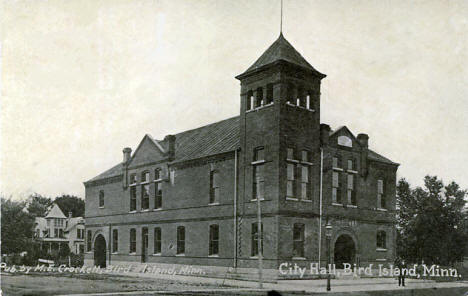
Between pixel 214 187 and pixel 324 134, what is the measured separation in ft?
25.3

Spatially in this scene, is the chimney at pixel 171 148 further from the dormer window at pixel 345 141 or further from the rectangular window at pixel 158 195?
the dormer window at pixel 345 141

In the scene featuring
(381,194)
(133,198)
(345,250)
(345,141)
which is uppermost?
(345,141)

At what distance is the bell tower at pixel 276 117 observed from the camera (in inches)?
1186

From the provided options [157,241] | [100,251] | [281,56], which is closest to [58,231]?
[100,251]

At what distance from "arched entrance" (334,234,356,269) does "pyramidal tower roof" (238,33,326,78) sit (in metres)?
10.3

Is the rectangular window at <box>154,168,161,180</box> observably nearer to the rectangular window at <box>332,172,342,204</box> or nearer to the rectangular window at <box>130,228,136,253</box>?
the rectangular window at <box>130,228,136,253</box>

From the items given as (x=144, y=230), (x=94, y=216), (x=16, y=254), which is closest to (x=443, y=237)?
(x=144, y=230)

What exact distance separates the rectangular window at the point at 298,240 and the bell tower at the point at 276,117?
1.94m

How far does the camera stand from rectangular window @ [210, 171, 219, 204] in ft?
113

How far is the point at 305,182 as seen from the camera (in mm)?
31594

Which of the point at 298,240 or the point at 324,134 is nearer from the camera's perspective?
the point at 298,240

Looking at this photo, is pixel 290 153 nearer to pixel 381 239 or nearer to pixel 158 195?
Result: pixel 381 239

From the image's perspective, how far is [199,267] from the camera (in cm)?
3484

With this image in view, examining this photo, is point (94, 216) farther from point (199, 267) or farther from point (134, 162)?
point (199, 267)
